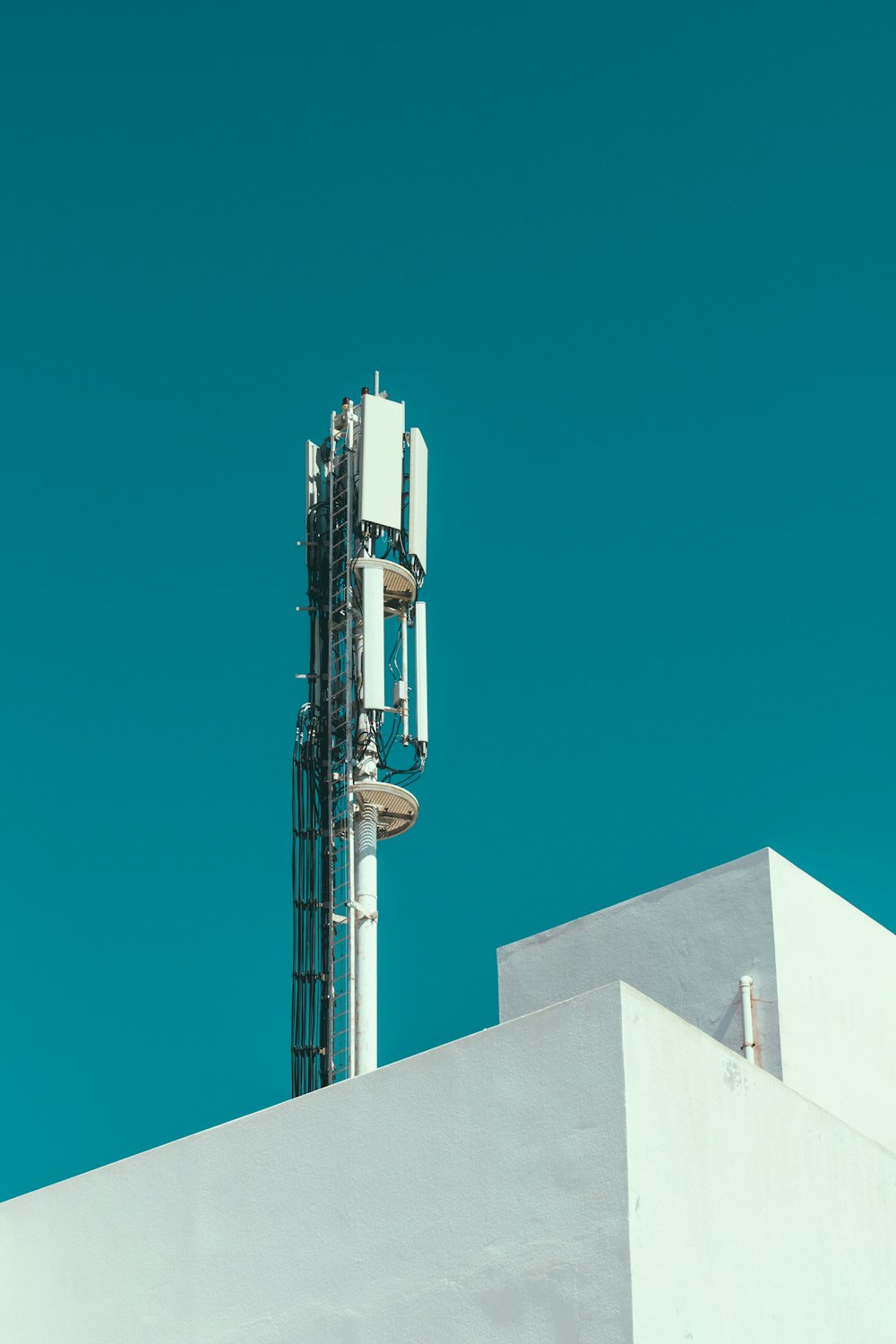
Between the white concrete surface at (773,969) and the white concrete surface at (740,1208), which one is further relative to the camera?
the white concrete surface at (773,969)

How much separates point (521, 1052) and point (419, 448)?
1235 centimetres

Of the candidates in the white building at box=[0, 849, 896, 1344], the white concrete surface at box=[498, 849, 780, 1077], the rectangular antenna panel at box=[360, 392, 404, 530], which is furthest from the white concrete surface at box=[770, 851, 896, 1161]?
the rectangular antenna panel at box=[360, 392, 404, 530]

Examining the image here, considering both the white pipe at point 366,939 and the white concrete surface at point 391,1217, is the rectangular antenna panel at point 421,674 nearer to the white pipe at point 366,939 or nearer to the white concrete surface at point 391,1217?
the white pipe at point 366,939

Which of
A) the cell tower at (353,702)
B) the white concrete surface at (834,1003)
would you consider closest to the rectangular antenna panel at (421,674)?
the cell tower at (353,702)

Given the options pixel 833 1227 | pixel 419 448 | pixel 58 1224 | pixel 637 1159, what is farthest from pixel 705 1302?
pixel 419 448

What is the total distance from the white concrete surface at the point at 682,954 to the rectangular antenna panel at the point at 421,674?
4.40 meters

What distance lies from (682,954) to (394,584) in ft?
24.4

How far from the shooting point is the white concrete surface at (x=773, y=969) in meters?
16.1

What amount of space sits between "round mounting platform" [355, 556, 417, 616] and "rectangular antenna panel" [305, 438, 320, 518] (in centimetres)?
136

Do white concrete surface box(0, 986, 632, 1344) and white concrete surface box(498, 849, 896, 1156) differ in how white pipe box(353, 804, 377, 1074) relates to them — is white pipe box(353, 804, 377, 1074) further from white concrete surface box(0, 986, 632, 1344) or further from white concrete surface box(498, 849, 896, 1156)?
white concrete surface box(0, 986, 632, 1344)

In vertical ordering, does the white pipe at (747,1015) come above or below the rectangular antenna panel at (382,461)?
below

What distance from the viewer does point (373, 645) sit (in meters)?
21.9

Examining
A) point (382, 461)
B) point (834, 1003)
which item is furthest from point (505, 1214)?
point (382, 461)

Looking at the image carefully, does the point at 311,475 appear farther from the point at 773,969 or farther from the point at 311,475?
the point at 773,969
